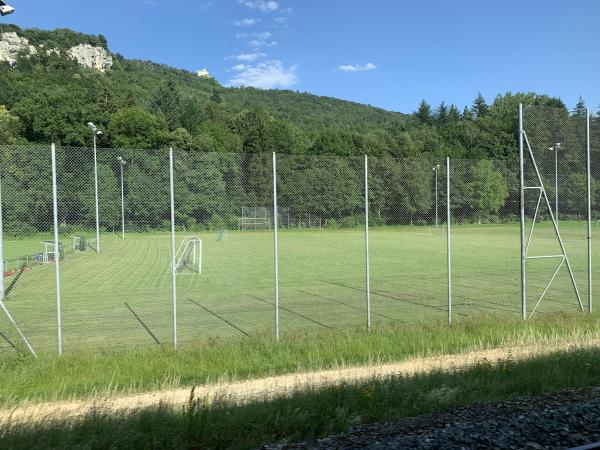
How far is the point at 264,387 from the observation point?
7020 mm

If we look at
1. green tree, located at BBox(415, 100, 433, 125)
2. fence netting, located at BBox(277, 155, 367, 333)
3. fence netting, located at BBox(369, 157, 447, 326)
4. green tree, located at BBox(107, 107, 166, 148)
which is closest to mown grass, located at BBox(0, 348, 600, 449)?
fence netting, located at BBox(277, 155, 367, 333)

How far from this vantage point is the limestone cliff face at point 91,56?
164 meters

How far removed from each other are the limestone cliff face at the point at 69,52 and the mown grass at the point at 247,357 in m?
157

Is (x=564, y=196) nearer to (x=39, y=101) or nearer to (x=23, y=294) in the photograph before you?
(x=23, y=294)

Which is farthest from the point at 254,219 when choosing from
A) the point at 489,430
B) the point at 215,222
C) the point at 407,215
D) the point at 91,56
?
the point at 91,56

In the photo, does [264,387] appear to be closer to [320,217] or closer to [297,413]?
[297,413]

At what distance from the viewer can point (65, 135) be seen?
6112 cm

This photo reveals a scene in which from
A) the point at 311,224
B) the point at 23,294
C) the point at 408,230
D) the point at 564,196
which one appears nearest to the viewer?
the point at 564,196

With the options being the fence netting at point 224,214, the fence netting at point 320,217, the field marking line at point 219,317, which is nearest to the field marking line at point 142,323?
the fence netting at point 224,214

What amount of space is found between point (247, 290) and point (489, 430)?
13.6 meters

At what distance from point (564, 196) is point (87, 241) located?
492 inches

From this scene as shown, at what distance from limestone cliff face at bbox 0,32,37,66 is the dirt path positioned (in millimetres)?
159818

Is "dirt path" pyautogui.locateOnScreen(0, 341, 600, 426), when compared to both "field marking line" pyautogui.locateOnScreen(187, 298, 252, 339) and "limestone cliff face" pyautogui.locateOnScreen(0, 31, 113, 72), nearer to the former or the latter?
"field marking line" pyautogui.locateOnScreen(187, 298, 252, 339)

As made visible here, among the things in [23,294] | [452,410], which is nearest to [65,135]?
[23,294]
